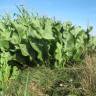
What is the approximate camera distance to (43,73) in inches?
212

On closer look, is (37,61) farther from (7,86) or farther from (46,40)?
(7,86)

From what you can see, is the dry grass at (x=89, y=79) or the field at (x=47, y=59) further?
the field at (x=47, y=59)

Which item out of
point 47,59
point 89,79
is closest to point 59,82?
point 89,79

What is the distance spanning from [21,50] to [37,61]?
0.33 m

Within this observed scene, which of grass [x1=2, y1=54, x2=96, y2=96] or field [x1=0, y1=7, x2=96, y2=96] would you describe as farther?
field [x1=0, y1=7, x2=96, y2=96]

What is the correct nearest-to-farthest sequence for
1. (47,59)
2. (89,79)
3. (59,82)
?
(89,79), (59,82), (47,59)

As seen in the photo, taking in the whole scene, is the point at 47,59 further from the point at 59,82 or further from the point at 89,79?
the point at 89,79

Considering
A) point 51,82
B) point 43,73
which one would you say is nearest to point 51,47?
point 43,73

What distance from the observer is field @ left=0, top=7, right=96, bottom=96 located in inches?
187

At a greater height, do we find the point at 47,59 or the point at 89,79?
the point at 47,59

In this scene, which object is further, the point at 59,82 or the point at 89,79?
the point at 59,82

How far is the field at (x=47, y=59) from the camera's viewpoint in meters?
4.74

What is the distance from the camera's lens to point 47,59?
572 cm

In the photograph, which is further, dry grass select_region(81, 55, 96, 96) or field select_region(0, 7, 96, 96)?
field select_region(0, 7, 96, 96)
